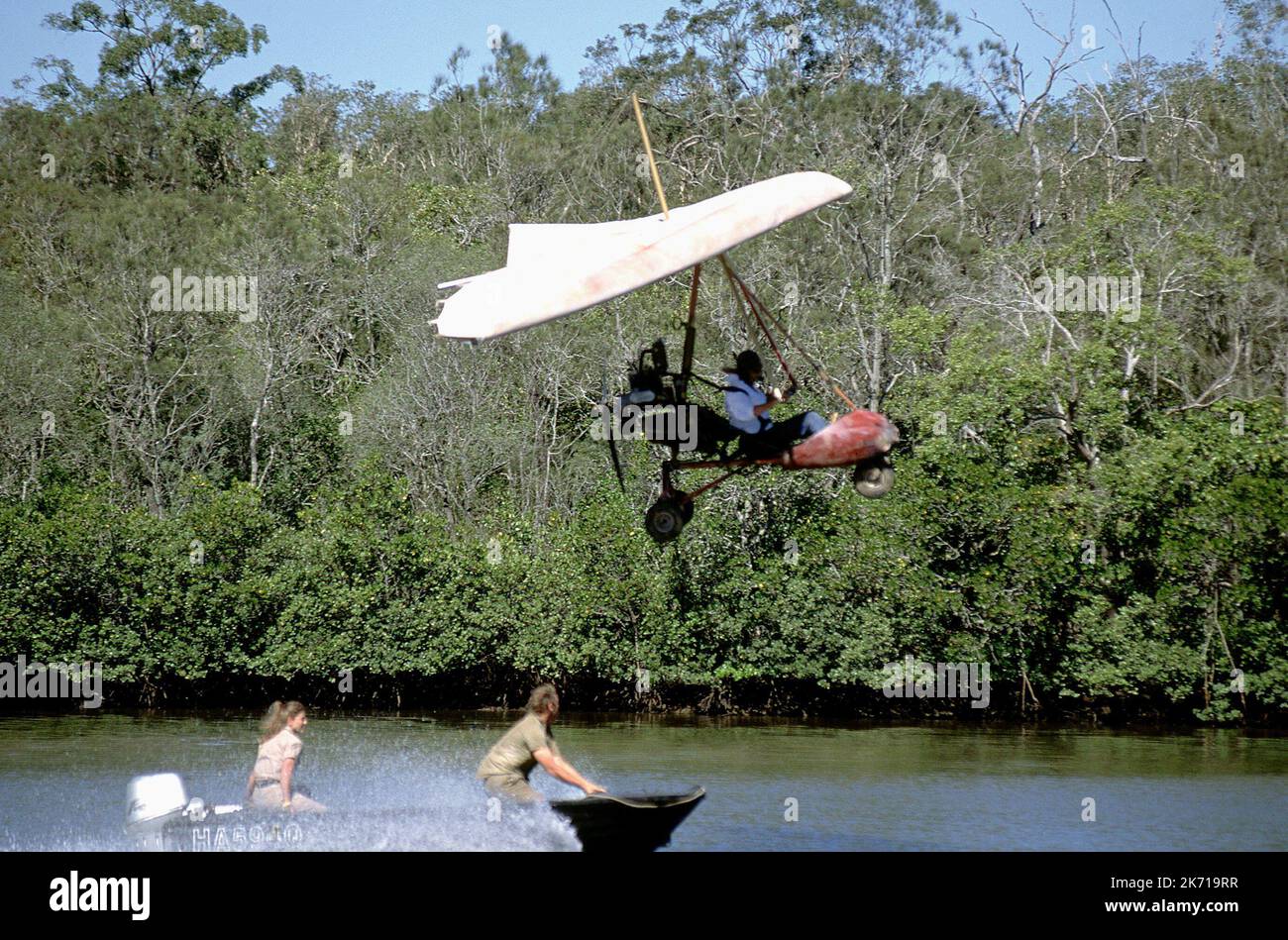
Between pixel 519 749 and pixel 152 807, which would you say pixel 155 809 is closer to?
pixel 152 807

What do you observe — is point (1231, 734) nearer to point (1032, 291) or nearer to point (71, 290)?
point (1032, 291)

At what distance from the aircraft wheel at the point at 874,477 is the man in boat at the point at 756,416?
0.63 meters

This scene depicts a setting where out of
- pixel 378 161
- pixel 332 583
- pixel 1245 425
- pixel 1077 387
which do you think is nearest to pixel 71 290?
pixel 378 161

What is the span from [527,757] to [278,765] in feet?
9.48

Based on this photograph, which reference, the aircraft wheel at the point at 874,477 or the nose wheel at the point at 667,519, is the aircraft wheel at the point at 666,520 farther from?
the aircraft wheel at the point at 874,477

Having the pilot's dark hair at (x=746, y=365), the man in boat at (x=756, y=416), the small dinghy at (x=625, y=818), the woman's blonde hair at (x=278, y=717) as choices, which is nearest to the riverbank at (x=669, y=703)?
the small dinghy at (x=625, y=818)

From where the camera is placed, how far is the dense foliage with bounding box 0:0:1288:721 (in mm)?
31391

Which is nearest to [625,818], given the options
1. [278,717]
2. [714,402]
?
[278,717]

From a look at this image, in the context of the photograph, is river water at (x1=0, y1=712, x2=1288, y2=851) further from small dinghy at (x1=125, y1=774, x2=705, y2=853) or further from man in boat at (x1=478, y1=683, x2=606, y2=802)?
man in boat at (x1=478, y1=683, x2=606, y2=802)

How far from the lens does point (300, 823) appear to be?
16266 millimetres

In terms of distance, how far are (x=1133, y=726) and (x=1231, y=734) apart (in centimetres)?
204

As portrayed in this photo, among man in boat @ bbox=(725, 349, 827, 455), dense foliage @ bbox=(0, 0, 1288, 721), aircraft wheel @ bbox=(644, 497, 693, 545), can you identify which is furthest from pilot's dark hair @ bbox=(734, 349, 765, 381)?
dense foliage @ bbox=(0, 0, 1288, 721)

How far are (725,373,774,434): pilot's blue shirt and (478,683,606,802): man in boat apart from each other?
314 centimetres

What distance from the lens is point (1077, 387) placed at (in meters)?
32.5
